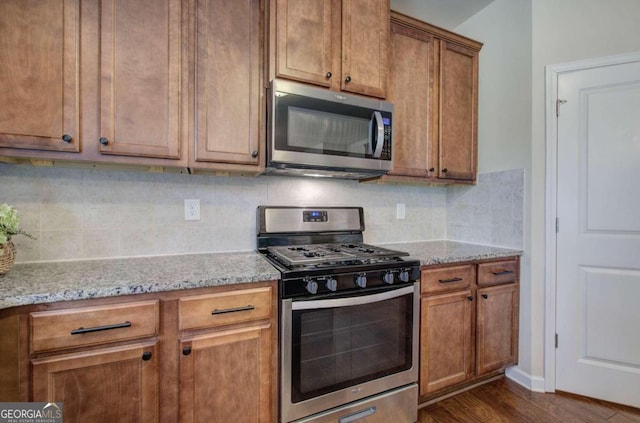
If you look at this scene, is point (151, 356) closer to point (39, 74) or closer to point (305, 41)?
point (39, 74)

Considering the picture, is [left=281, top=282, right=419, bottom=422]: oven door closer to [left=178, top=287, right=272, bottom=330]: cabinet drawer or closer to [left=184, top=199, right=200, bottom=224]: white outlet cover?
[left=178, top=287, right=272, bottom=330]: cabinet drawer

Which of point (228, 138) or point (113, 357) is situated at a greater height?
point (228, 138)

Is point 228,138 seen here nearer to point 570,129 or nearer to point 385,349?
point 385,349

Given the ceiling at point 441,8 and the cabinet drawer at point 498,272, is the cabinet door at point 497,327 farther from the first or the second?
the ceiling at point 441,8

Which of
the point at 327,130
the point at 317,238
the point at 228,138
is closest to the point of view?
the point at 228,138

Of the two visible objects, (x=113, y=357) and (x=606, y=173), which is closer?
(x=113, y=357)

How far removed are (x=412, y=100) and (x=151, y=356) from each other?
2147 mm

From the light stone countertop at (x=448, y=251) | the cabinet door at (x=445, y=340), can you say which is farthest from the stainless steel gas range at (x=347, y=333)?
the light stone countertop at (x=448, y=251)

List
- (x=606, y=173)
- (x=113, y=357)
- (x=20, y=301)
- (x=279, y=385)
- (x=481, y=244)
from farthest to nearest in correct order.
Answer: (x=481, y=244) → (x=606, y=173) → (x=279, y=385) → (x=113, y=357) → (x=20, y=301)

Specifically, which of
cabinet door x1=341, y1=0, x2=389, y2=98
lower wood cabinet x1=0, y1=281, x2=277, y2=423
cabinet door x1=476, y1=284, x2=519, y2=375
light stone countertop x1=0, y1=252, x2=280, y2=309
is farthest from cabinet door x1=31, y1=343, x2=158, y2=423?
cabinet door x1=476, y1=284, x2=519, y2=375

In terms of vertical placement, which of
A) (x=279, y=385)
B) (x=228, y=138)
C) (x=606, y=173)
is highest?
(x=228, y=138)

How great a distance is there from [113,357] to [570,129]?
285 centimetres

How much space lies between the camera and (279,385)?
1.40 metres

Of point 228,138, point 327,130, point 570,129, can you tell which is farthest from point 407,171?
point 228,138
